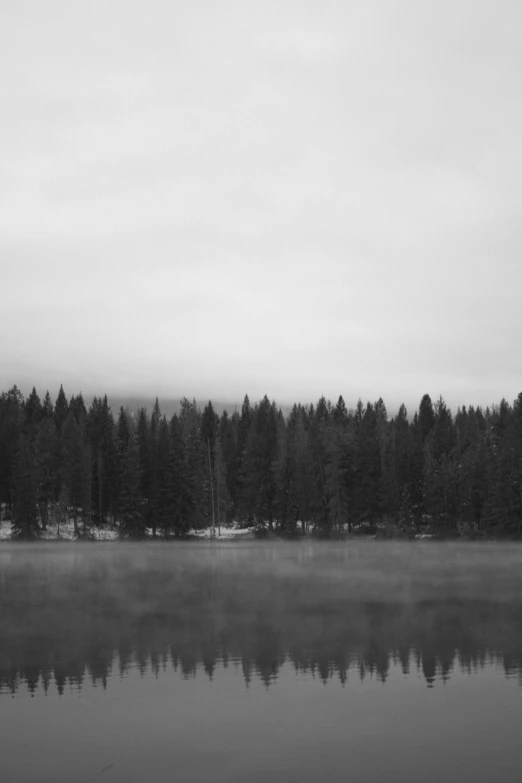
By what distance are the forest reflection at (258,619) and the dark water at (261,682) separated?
0.41 feet

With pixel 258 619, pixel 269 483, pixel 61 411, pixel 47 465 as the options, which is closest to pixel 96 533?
pixel 47 465

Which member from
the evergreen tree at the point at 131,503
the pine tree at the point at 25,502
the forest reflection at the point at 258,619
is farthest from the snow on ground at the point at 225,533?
the forest reflection at the point at 258,619

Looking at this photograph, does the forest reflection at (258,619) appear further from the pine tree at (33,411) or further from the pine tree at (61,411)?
the pine tree at (61,411)

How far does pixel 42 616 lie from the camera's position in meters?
37.2

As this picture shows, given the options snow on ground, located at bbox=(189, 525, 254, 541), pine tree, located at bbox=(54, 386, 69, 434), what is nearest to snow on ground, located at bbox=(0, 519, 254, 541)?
snow on ground, located at bbox=(189, 525, 254, 541)

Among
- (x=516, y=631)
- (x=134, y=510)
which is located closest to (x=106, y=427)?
(x=134, y=510)

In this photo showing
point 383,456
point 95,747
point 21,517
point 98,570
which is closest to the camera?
point 95,747

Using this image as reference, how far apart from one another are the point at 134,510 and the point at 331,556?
47.0 metres

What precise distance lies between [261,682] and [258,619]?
40.9ft

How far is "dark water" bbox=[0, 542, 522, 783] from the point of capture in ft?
55.1

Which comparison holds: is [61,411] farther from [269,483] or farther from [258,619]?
[258,619]

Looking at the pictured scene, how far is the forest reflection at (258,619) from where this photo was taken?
2633 cm

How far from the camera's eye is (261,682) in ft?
78.1

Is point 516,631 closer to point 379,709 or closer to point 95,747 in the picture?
point 379,709
